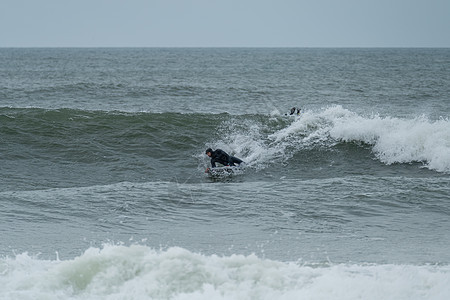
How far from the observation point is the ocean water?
7230 millimetres

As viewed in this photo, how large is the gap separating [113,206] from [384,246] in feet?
19.0

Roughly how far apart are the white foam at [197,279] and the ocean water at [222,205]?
21 mm

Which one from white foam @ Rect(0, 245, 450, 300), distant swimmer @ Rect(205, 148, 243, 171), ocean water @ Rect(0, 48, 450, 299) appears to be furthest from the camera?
distant swimmer @ Rect(205, 148, 243, 171)

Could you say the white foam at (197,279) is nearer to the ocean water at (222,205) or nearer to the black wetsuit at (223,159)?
the ocean water at (222,205)

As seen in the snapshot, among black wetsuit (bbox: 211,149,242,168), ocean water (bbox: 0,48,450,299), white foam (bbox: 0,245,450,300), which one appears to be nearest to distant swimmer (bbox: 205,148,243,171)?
black wetsuit (bbox: 211,149,242,168)

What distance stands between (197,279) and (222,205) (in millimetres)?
5233

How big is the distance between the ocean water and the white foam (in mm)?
21

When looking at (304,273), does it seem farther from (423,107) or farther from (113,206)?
(423,107)

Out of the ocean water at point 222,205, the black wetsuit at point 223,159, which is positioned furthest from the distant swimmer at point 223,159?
the ocean water at point 222,205

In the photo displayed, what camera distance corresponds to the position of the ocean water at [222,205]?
723 centimetres

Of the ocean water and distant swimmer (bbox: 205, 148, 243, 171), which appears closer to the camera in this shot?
the ocean water

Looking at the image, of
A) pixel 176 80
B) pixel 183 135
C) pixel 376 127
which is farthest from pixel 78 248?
pixel 176 80

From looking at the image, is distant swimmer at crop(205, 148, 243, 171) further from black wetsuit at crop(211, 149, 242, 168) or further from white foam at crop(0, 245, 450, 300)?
white foam at crop(0, 245, 450, 300)

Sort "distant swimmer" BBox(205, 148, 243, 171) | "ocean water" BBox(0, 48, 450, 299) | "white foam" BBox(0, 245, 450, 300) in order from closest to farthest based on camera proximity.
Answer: "white foam" BBox(0, 245, 450, 300) → "ocean water" BBox(0, 48, 450, 299) → "distant swimmer" BBox(205, 148, 243, 171)
